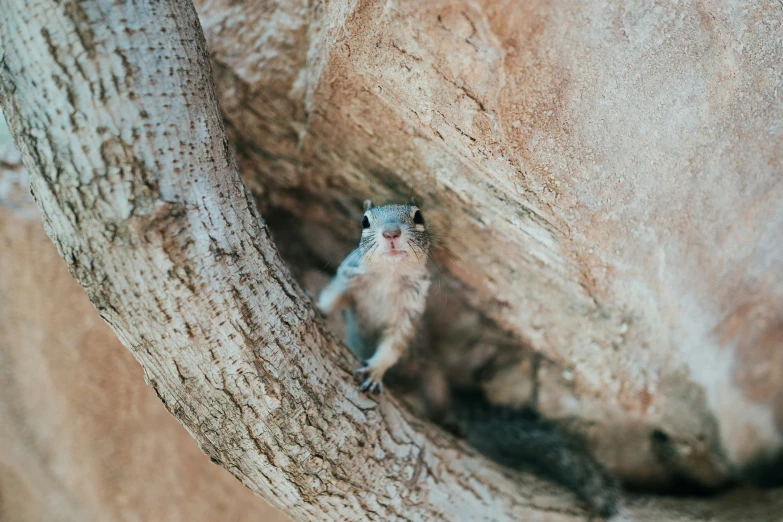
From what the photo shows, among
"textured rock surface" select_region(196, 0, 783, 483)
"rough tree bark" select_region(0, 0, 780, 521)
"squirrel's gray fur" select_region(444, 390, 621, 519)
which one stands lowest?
"rough tree bark" select_region(0, 0, 780, 521)

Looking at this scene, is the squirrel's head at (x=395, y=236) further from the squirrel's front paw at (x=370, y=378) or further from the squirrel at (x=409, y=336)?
the squirrel's front paw at (x=370, y=378)

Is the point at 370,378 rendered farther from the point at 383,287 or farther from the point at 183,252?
the point at 183,252

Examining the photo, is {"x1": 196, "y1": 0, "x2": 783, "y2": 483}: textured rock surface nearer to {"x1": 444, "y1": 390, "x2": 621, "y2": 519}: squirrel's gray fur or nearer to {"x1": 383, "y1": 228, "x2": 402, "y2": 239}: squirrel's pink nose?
{"x1": 444, "y1": 390, "x2": 621, "y2": 519}: squirrel's gray fur

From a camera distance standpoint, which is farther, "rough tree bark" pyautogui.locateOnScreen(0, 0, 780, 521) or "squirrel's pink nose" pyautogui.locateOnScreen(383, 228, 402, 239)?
"squirrel's pink nose" pyautogui.locateOnScreen(383, 228, 402, 239)

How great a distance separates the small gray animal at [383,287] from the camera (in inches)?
124

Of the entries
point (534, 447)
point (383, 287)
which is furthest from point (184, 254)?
point (534, 447)

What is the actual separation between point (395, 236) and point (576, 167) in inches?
40.9

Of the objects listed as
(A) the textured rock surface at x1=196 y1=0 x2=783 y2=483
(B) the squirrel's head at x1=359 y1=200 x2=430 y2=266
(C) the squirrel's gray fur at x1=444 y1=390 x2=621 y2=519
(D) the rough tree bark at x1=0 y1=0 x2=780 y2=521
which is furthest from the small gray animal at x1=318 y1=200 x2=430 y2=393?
(C) the squirrel's gray fur at x1=444 y1=390 x2=621 y2=519

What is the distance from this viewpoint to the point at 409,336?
3561 millimetres

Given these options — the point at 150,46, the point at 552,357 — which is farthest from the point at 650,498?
the point at 150,46

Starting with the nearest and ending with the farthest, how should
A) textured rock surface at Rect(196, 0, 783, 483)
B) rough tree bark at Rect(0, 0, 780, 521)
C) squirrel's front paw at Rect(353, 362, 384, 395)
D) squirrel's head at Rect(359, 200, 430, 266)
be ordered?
rough tree bark at Rect(0, 0, 780, 521) < textured rock surface at Rect(196, 0, 783, 483) < squirrel's front paw at Rect(353, 362, 384, 395) < squirrel's head at Rect(359, 200, 430, 266)

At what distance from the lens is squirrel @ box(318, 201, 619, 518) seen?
3.24 metres

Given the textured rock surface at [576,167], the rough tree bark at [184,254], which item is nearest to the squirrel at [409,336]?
the textured rock surface at [576,167]

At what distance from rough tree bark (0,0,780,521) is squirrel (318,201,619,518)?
1.55 ft
